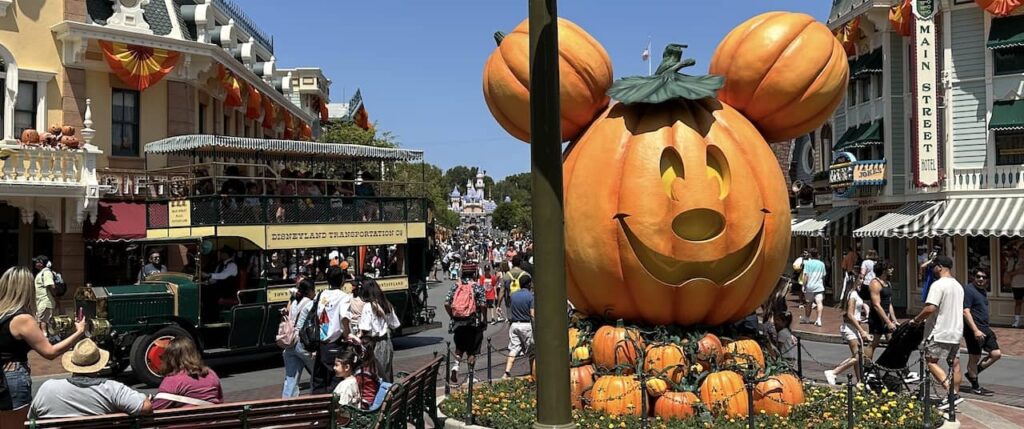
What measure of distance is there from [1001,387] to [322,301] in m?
8.59

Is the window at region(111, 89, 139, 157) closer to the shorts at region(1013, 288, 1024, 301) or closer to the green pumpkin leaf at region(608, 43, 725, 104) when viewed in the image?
the green pumpkin leaf at region(608, 43, 725, 104)

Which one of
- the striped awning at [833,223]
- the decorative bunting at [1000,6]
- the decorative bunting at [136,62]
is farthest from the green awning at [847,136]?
the decorative bunting at [136,62]

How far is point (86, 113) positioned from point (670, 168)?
53.3 ft

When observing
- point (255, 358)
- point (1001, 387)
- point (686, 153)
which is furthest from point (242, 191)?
point (1001, 387)

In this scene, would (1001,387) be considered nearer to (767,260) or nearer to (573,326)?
(767,260)

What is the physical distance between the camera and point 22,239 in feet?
65.3

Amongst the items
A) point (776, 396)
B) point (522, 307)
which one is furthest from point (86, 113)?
point (776, 396)

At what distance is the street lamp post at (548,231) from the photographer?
3574 millimetres

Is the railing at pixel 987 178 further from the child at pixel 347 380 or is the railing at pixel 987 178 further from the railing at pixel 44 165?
the railing at pixel 44 165

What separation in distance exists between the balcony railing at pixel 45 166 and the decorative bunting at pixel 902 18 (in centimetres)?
1898

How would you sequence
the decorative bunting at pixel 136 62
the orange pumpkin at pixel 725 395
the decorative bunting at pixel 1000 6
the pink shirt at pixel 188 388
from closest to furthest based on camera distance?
the pink shirt at pixel 188 388, the orange pumpkin at pixel 725 395, the decorative bunting at pixel 1000 6, the decorative bunting at pixel 136 62

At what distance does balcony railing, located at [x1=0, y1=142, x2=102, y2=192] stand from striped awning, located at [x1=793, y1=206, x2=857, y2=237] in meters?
20.1

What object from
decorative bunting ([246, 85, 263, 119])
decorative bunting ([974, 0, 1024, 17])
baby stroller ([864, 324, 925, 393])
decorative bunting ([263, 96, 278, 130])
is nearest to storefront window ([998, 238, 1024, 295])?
decorative bunting ([974, 0, 1024, 17])

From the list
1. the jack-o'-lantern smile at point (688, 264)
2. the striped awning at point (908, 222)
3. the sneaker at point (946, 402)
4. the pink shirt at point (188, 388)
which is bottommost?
the sneaker at point (946, 402)
